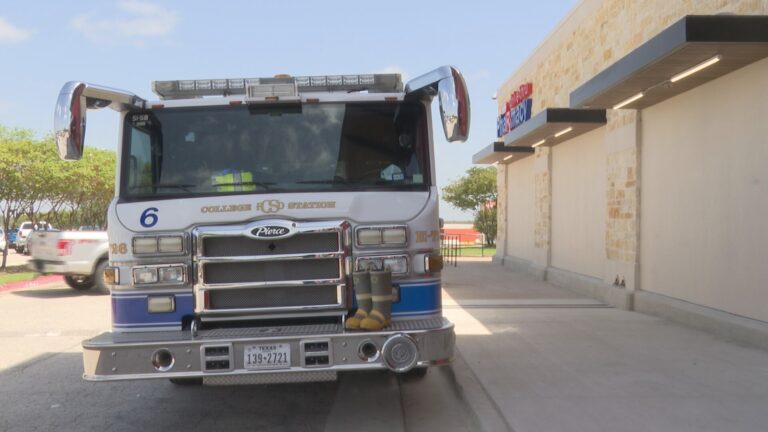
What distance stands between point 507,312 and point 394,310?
6287 mm

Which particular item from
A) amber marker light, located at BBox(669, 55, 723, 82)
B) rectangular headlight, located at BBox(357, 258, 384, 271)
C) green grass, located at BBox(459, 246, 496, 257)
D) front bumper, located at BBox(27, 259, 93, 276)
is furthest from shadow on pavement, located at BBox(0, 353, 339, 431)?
green grass, located at BBox(459, 246, 496, 257)

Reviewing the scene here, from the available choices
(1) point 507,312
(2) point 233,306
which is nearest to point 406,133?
(2) point 233,306

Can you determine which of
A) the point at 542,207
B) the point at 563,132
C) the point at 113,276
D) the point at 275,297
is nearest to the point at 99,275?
the point at 563,132

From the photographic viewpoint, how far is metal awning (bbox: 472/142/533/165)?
60.9 feet

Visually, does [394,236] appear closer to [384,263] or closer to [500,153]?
[384,263]

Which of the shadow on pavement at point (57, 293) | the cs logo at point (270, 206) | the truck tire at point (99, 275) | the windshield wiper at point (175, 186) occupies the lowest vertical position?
the shadow on pavement at point (57, 293)

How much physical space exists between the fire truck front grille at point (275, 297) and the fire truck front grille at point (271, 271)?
8 cm

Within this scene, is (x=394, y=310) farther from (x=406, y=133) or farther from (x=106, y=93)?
(x=106, y=93)

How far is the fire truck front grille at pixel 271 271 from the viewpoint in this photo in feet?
16.8

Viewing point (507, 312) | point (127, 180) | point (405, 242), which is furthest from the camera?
point (507, 312)

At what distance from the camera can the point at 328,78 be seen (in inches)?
228

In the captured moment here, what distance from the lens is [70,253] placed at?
1486 cm

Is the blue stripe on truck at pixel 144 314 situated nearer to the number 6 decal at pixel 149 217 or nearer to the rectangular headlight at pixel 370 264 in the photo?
the number 6 decal at pixel 149 217

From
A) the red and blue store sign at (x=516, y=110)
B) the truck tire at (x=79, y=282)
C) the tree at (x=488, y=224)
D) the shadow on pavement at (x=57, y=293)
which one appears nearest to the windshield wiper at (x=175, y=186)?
the shadow on pavement at (x=57, y=293)
